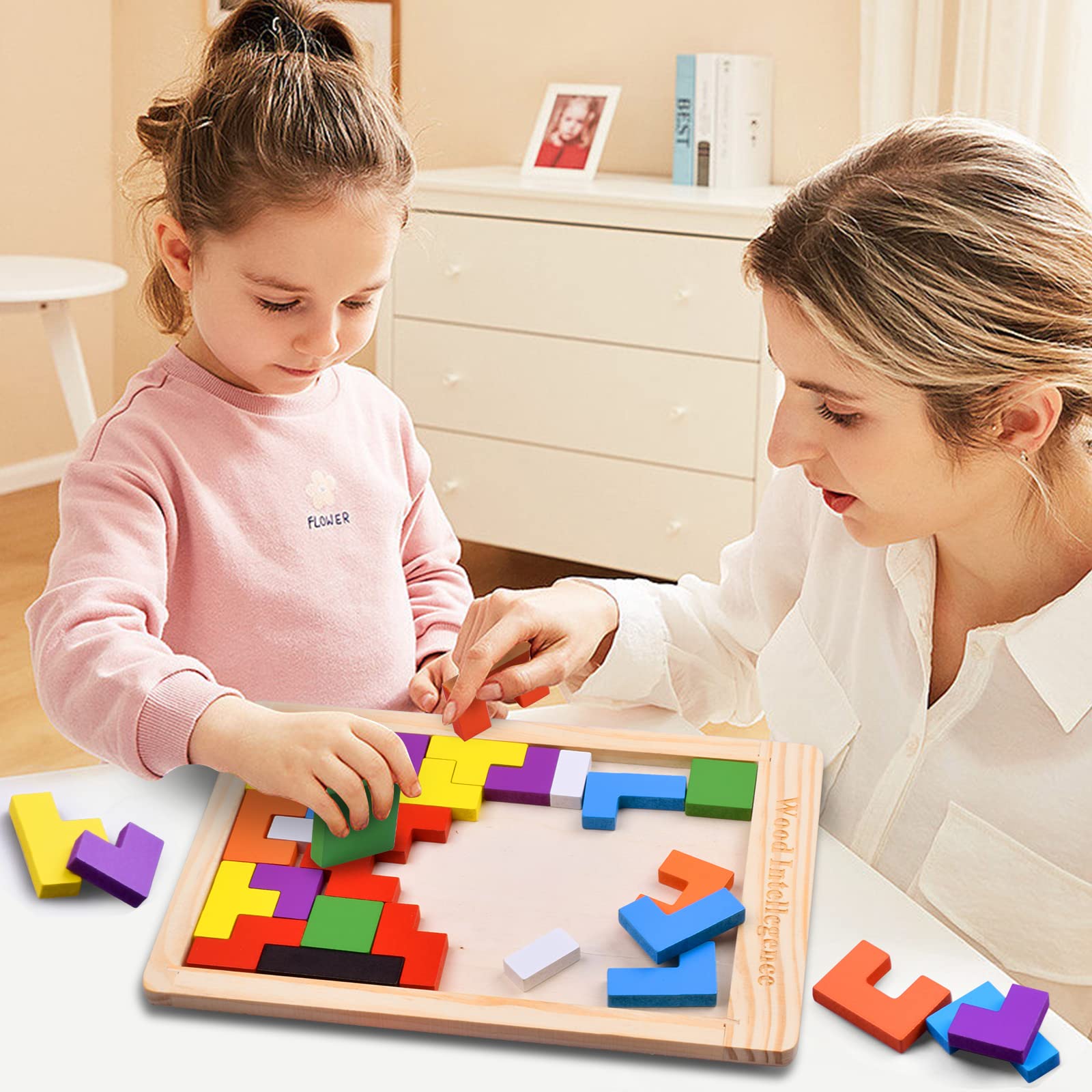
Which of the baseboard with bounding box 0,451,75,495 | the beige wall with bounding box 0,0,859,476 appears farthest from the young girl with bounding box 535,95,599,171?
the baseboard with bounding box 0,451,75,495

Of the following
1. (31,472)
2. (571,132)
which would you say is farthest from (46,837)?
(31,472)

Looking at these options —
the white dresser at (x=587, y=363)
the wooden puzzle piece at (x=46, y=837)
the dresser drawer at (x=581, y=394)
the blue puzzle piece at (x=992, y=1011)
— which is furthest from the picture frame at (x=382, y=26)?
the blue puzzle piece at (x=992, y=1011)

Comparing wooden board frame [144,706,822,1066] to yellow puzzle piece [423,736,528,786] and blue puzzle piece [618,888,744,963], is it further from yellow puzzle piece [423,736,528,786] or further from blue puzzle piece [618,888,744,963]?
yellow puzzle piece [423,736,528,786]

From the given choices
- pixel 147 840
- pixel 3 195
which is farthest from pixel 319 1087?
pixel 3 195

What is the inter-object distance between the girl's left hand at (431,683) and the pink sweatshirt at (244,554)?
0.09m

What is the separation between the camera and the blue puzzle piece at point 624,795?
903mm

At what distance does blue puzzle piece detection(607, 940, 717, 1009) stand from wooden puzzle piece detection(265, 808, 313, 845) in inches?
9.1

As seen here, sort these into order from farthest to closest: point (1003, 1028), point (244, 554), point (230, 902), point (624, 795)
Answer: point (244, 554), point (624, 795), point (230, 902), point (1003, 1028)

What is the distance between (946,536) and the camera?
44.4 inches

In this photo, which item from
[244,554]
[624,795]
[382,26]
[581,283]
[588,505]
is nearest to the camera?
[624,795]

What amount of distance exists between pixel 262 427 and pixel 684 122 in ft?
6.71

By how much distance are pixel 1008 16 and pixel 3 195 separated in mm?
2587

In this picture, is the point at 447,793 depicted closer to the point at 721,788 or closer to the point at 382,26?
the point at 721,788

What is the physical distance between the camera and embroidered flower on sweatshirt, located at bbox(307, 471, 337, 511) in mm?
1296
